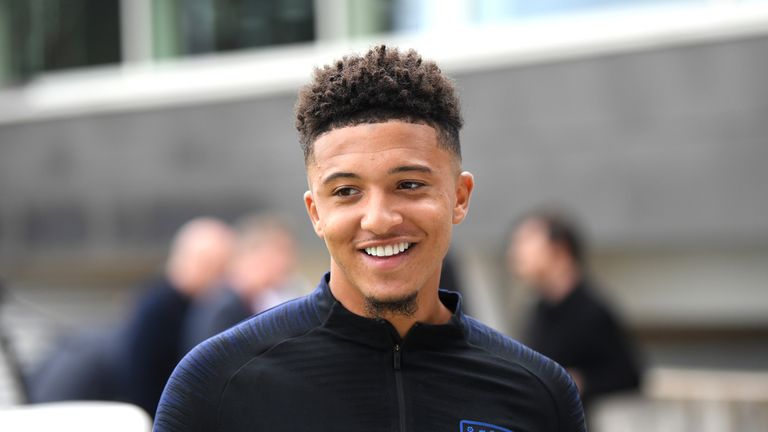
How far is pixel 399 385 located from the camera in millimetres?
2162

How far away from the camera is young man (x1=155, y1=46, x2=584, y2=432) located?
2115mm

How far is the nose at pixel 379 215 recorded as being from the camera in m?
2.12

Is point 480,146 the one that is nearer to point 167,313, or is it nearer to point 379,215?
point 167,313

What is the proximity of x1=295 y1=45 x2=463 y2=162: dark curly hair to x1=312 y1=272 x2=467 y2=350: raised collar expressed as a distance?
0.29 metres

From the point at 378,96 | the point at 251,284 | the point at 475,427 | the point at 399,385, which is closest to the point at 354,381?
the point at 399,385

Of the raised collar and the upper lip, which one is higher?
the upper lip

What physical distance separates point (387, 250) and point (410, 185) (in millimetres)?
130

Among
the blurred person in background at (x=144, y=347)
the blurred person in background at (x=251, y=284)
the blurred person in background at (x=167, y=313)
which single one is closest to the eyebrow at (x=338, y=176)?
the blurred person in background at (x=144, y=347)

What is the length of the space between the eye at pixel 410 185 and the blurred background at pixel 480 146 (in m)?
4.14

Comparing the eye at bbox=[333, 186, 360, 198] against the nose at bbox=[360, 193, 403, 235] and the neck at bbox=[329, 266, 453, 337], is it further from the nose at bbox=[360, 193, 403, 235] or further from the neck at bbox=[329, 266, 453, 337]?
the neck at bbox=[329, 266, 453, 337]

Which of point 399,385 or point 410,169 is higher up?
point 410,169

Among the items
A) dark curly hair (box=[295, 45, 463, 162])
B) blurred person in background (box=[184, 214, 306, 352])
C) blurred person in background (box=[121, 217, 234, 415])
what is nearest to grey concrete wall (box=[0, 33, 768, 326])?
blurred person in background (box=[121, 217, 234, 415])

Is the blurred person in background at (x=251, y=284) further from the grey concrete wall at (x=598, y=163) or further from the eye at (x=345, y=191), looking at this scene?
the eye at (x=345, y=191)

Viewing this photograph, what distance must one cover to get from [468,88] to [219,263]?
329cm
